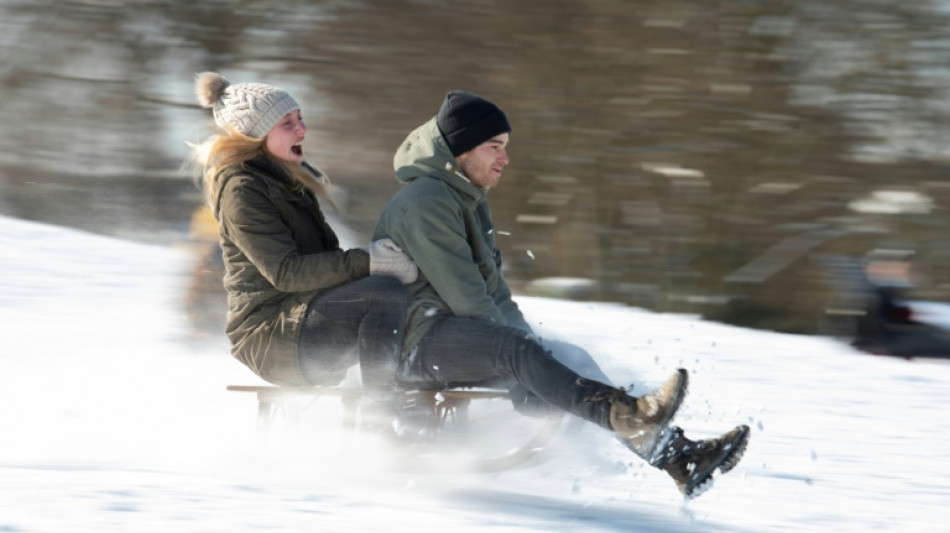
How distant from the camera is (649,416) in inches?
120

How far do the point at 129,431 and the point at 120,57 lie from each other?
12.8ft

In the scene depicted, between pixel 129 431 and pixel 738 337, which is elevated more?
pixel 129 431

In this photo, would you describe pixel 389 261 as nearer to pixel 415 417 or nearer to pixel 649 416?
pixel 415 417

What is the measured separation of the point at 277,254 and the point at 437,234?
0.41 meters

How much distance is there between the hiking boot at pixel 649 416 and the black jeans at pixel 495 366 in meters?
0.04

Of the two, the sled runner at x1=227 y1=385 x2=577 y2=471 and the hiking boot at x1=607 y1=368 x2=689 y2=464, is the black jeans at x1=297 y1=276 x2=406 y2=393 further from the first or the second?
the hiking boot at x1=607 y1=368 x2=689 y2=464

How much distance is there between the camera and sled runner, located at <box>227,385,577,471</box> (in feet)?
11.4

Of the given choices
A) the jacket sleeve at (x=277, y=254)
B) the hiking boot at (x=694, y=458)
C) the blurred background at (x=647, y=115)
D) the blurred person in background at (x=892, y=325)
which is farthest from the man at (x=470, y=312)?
the blurred person in background at (x=892, y=325)

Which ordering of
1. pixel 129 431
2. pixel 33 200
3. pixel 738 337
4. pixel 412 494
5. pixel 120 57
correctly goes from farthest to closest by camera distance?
pixel 33 200 → pixel 120 57 → pixel 738 337 → pixel 129 431 → pixel 412 494

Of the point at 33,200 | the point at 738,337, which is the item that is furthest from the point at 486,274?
the point at 33,200

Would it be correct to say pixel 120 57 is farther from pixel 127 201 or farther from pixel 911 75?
pixel 911 75

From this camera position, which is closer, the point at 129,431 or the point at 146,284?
the point at 129,431

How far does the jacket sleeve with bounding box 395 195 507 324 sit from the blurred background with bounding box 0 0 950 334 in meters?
3.16

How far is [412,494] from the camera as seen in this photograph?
3.30 meters
